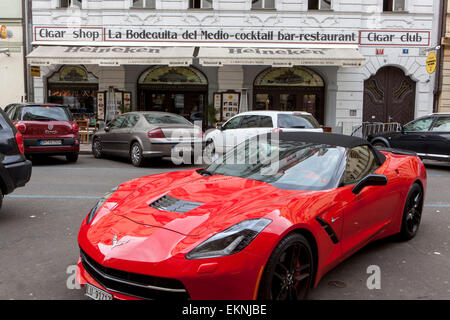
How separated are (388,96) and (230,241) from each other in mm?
18587

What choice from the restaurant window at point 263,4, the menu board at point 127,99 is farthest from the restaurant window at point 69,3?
the restaurant window at point 263,4

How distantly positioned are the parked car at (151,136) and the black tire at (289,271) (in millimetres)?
8097

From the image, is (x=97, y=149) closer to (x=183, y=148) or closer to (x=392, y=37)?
(x=183, y=148)

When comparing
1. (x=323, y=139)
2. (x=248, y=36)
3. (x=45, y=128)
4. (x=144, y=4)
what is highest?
(x=144, y=4)

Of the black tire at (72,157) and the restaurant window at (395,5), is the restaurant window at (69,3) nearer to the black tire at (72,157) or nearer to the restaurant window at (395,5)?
the black tire at (72,157)

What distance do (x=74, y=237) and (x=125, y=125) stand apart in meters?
7.40

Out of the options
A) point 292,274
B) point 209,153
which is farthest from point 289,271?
A: point 209,153

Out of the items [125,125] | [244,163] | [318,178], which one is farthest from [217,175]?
[125,125]

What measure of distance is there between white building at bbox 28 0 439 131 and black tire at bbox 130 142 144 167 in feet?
26.9

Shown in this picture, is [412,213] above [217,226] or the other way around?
the other way around

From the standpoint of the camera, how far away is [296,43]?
61.8 feet

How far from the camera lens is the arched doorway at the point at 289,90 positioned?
1930cm

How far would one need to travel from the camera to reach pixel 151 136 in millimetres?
10875
